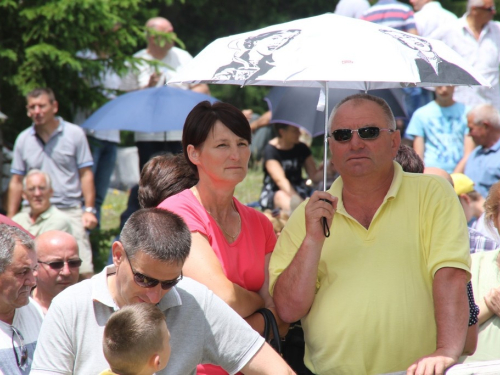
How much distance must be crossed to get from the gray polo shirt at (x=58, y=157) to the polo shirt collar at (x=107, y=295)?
5000 millimetres

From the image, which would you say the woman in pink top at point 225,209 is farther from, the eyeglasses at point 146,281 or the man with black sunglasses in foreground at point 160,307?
the eyeglasses at point 146,281

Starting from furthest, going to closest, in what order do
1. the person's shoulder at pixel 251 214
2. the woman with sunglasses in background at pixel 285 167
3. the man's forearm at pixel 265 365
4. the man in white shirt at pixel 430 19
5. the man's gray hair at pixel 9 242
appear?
1. the man in white shirt at pixel 430 19
2. the woman with sunglasses in background at pixel 285 167
3. the person's shoulder at pixel 251 214
4. the man's gray hair at pixel 9 242
5. the man's forearm at pixel 265 365

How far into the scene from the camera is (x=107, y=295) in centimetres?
301

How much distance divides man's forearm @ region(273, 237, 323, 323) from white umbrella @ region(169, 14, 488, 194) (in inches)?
29.0

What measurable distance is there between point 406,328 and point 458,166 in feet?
17.0

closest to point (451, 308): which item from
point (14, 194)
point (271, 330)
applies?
point (271, 330)

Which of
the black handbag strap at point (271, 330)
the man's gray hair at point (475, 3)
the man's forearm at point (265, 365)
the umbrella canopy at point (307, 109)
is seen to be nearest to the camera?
the man's forearm at point (265, 365)

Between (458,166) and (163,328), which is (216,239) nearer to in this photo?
(163,328)

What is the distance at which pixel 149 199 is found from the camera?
3.98 meters

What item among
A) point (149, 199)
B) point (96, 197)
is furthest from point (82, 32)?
point (149, 199)

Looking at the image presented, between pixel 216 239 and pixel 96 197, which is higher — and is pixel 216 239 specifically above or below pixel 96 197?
above

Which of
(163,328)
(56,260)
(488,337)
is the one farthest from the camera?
(56,260)

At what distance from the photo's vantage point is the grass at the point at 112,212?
27.3 ft

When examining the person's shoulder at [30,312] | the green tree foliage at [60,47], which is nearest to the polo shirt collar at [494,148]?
the green tree foliage at [60,47]
